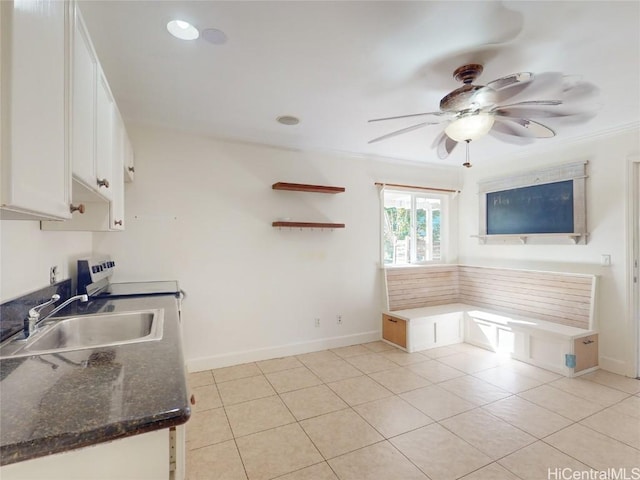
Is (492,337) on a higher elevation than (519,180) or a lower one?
lower

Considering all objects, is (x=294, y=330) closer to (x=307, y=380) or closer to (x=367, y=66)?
(x=307, y=380)

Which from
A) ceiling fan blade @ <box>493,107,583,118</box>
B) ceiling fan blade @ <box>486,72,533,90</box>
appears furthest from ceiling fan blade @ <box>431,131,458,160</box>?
ceiling fan blade @ <box>486,72,533,90</box>

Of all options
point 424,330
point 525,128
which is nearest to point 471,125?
point 525,128

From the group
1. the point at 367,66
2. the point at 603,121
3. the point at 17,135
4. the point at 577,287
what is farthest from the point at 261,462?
the point at 603,121

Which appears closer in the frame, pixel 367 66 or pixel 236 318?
pixel 367 66

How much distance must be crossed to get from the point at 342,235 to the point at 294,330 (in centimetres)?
133

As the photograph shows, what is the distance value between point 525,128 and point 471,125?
1.98ft

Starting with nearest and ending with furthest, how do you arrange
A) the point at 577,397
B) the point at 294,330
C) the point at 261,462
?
the point at 261,462 < the point at 577,397 < the point at 294,330

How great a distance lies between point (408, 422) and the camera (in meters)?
2.38

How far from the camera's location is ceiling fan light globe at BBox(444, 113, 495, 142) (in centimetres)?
211

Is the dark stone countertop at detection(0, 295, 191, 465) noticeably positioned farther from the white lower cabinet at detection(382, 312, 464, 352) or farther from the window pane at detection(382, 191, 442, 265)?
the window pane at detection(382, 191, 442, 265)

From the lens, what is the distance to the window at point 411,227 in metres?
4.53

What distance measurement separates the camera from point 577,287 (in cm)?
339

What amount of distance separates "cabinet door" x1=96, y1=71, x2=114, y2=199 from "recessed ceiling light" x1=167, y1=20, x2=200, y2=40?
0.45 m
